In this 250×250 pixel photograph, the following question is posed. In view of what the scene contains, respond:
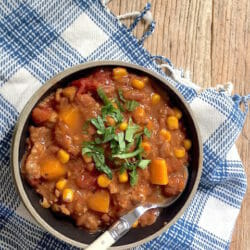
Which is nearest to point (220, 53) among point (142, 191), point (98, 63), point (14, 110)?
point (98, 63)

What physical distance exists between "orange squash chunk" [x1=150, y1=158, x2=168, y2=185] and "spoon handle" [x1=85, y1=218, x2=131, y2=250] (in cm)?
22

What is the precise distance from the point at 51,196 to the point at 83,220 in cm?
17

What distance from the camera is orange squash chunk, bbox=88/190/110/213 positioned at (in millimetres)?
1922

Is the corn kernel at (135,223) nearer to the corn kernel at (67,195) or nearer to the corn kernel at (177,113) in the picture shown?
the corn kernel at (67,195)

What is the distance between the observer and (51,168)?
1.90 metres

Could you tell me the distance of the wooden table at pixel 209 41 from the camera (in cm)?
247

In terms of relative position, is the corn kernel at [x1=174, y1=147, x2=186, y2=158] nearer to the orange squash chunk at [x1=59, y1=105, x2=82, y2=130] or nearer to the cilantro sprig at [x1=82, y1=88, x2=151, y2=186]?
the cilantro sprig at [x1=82, y1=88, x2=151, y2=186]

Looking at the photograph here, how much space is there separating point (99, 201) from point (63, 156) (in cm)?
25

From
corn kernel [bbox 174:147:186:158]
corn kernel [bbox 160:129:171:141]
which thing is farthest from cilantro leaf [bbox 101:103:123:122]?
corn kernel [bbox 174:147:186:158]

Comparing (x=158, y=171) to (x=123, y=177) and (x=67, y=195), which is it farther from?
(x=67, y=195)

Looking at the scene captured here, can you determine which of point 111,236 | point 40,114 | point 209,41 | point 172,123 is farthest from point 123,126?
point 209,41

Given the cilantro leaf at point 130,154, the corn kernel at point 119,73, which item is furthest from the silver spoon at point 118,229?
the corn kernel at point 119,73

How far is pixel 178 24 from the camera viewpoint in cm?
249

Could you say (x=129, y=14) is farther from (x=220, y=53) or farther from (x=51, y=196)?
(x=51, y=196)
